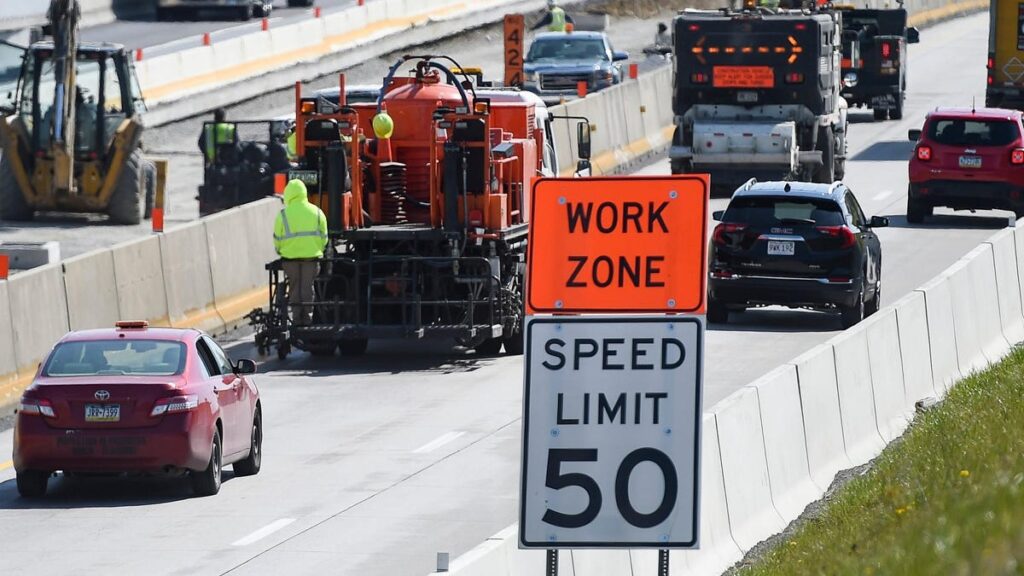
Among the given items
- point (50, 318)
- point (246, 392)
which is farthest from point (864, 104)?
point (246, 392)

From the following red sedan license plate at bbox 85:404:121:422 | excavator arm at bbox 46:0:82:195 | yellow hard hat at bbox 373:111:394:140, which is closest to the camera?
red sedan license plate at bbox 85:404:121:422

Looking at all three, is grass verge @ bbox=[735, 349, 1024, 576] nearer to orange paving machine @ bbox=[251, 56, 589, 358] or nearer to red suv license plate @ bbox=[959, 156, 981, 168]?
orange paving machine @ bbox=[251, 56, 589, 358]

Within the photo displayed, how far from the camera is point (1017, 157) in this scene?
32844 mm

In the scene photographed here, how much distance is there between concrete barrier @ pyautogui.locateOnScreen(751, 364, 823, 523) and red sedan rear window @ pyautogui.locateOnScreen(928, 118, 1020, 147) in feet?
61.5

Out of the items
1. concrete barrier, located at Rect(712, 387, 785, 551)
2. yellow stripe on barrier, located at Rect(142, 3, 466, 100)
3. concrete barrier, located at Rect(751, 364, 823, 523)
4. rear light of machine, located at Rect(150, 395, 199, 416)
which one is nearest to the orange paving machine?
rear light of machine, located at Rect(150, 395, 199, 416)

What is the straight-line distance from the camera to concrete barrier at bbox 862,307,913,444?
55.7ft

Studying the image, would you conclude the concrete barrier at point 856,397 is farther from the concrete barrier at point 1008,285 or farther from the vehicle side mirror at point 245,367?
the concrete barrier at point 1008,285

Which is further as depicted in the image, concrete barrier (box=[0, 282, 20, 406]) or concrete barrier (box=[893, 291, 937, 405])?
concrete barrier (box=[0, 282, 20, 406])

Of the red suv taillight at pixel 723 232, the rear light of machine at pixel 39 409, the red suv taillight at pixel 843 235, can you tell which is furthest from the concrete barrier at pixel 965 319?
the rear light of machine at pixel 39 409

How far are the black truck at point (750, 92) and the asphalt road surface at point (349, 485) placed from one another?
802 cm

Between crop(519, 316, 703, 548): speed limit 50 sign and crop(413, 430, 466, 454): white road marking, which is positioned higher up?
crop(519, 316, 703, 548): speed limit 50 sign

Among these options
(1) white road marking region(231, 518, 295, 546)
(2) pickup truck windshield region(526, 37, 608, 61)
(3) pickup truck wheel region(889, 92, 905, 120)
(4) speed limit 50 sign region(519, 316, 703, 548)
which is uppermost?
(4) speed limit 50 sign region(519, 316, 703, 548)

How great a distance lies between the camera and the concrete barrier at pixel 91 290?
21891 mm

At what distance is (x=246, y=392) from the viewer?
17.1m
